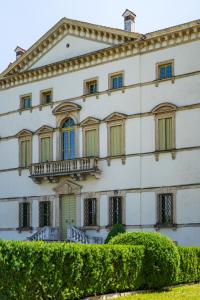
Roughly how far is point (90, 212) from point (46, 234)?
347 centimetres

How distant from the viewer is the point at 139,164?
3581cm

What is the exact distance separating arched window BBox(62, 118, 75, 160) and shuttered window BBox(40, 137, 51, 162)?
1241mm

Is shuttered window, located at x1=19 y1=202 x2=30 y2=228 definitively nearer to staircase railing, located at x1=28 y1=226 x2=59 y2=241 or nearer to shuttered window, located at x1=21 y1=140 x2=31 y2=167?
staircase railing, located at x1=28 y1=226 x2=59 y2=241

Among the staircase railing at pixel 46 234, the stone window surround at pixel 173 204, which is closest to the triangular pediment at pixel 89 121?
the stone window surround at pixel 173 204

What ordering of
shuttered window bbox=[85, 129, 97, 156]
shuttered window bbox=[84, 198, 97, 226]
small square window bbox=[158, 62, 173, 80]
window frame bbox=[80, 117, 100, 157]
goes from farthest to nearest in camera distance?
1. shuttered window bbox=[85, 129, 97, 156]
2. window frame bbox=[80, 117, 100, 157]
3. shuttered window bbox=[84, 198, 97, 226]
4. small square window bbox=[158, 62, 173, 80]

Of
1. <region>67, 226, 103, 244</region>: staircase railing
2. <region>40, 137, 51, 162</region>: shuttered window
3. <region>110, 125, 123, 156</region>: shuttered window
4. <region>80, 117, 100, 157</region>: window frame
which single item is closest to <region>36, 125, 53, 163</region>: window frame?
<region>40, 137, 51, 162</region>: shuttered window

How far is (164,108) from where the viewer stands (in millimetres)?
35000

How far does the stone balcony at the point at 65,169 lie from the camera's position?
37375 mm

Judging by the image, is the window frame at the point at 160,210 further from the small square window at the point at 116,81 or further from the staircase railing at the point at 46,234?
the staircase railing at the point at 46,234

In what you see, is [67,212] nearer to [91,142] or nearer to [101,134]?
[91,142]

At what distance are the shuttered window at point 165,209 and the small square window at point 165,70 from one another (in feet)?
23.4

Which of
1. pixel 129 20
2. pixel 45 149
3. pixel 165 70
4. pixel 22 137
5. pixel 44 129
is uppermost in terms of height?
pixel 129 20

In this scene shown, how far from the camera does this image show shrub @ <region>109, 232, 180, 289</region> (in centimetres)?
2067

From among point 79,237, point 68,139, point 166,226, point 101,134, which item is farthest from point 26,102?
point 166,226
